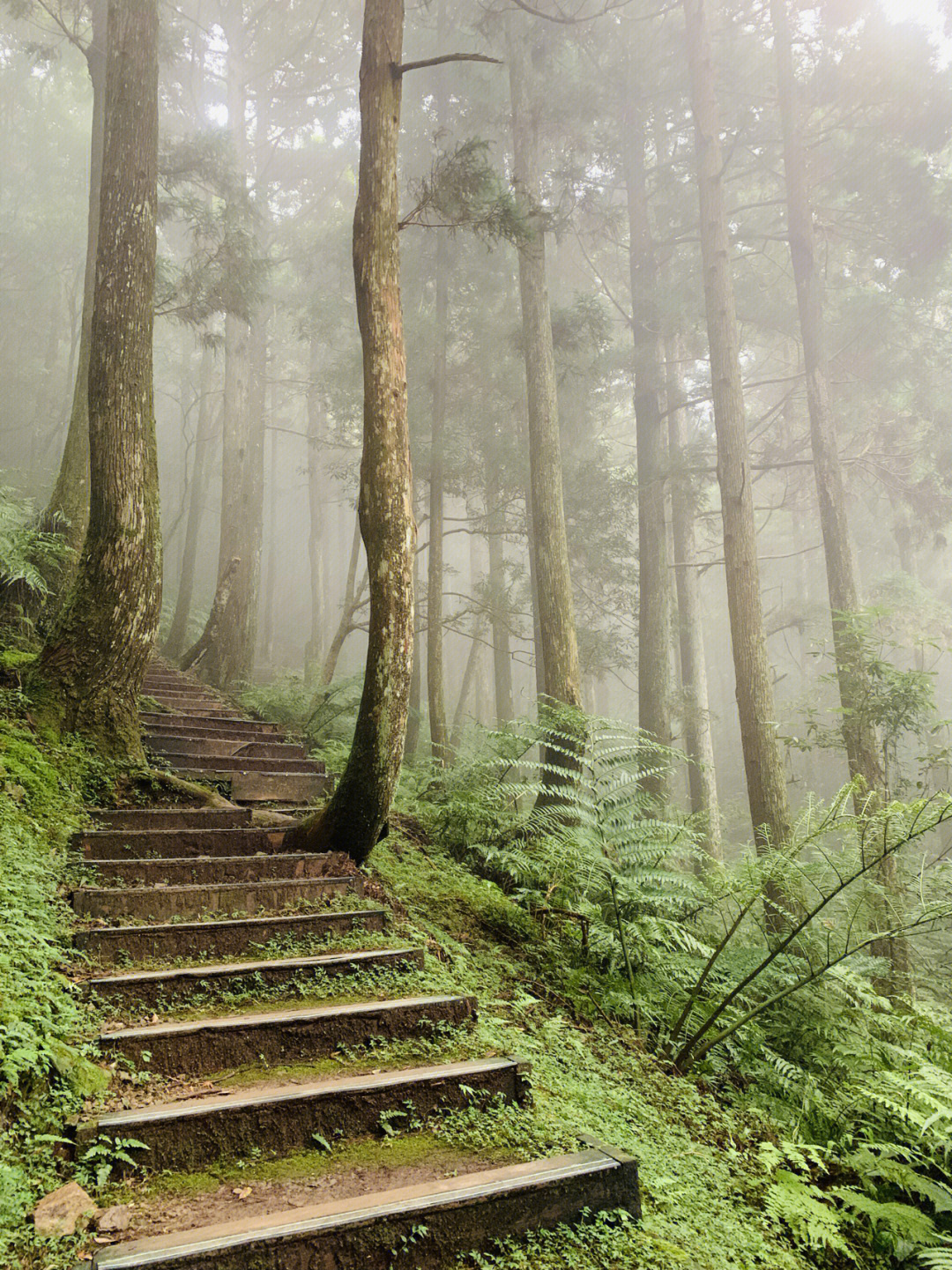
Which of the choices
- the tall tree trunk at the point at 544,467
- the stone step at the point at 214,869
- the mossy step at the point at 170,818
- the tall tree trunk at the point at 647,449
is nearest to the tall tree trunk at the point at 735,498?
the tall tree trunk at the point at 544,467

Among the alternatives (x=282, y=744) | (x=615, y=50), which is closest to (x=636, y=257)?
(x=615, y=50)

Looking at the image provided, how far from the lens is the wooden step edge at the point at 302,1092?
98.3 inches

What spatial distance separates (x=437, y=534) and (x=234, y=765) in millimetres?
7539

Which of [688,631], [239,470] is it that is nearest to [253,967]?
[239,470]

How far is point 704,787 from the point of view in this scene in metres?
13.9

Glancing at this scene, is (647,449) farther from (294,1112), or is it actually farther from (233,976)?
(294,1112)

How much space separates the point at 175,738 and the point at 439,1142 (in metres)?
5.30

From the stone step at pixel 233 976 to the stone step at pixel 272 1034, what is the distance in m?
0.24

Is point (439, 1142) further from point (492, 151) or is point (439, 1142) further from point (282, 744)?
point (492, 151)

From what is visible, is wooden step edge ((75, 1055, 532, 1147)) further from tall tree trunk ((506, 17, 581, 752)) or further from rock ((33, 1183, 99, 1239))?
tall tree trunk ((506, 17, 581, 752))

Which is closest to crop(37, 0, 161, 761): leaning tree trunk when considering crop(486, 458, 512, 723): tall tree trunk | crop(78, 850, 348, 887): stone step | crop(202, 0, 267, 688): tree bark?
crop(78, 850, 348, 887): stone step

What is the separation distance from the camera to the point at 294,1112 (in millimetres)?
2754

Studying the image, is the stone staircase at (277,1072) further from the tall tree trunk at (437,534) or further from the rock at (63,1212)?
the tall tree trunk at (437,534)

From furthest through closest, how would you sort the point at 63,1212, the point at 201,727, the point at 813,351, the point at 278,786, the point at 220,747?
the point at 813,351, the point at 201,727, the point at 220,747, the point at 278,786, the point at 63,1212
